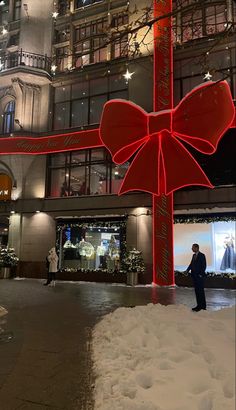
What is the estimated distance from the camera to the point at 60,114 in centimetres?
2288

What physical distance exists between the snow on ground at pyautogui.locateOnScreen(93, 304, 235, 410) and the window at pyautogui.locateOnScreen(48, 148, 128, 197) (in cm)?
1336

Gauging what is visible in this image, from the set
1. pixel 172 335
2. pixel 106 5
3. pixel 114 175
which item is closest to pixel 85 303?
pixel 172 335

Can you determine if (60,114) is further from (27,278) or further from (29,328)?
(29,328)

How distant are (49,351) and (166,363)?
231cm

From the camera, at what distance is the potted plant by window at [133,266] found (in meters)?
18.2

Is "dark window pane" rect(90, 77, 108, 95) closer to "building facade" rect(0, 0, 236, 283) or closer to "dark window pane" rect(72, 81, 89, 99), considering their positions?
"building facade" rect(0, 0, 236, 283)

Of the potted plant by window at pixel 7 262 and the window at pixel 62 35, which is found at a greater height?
the window at pixel 62 35

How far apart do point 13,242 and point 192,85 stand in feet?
45.1

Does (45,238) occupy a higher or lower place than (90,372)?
higher

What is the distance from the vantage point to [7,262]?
2083 cm

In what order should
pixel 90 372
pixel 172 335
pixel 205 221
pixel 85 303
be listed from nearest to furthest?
pixel 90 372
pixel 172 335
pixel 85 303
pixel 205 221

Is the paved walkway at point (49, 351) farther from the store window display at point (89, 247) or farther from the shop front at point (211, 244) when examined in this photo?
the store window display at point (89, 247)

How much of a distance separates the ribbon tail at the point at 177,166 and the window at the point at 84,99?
17.6 ft

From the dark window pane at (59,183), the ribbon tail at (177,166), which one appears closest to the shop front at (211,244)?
the ribbon tail at (177,166)
